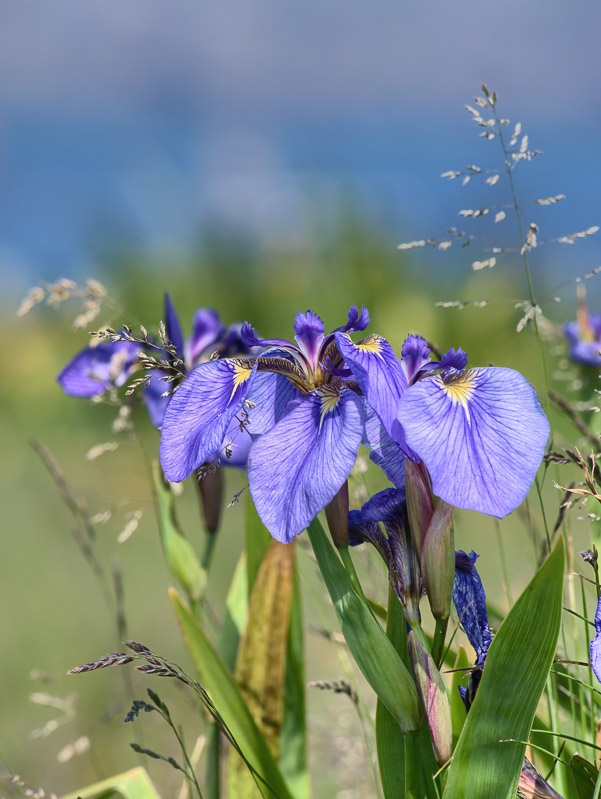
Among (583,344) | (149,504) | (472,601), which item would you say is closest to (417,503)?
(472,601)

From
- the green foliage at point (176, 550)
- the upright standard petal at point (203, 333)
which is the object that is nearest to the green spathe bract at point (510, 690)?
the green foliage at point (176, 550)

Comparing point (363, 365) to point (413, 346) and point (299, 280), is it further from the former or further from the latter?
point (299, 280)

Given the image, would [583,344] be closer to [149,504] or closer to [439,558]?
[439,558]

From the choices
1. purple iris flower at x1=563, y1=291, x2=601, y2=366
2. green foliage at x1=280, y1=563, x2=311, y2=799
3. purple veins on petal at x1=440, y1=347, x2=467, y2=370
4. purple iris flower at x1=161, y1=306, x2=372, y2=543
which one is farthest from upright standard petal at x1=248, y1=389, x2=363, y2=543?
purple iris flower at x1=563, y1=291, x2=601, y2=366

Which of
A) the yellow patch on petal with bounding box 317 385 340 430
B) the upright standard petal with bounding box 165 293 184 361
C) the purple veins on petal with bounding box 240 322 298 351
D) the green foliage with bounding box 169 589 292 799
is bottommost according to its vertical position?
the green foliage with bounding box 169 589 292 799

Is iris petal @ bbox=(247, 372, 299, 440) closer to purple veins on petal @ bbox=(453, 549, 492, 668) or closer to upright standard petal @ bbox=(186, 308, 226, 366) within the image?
purple veins on petal @ bbox=(453, 549, 492, 668)

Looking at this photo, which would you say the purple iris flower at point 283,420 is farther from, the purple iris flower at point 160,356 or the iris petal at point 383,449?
the purple iris flower at point 160,356
